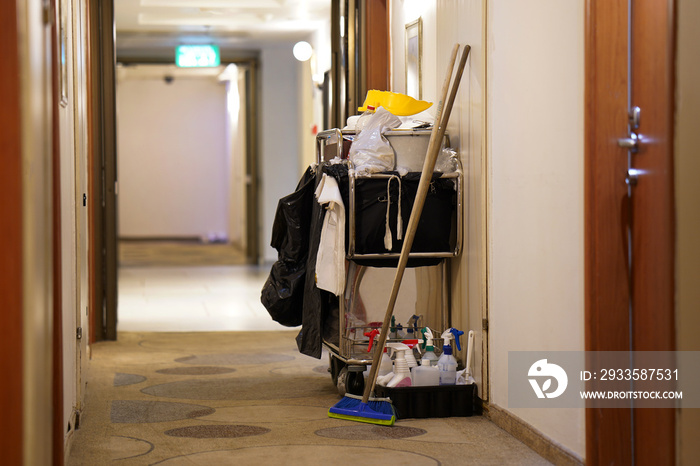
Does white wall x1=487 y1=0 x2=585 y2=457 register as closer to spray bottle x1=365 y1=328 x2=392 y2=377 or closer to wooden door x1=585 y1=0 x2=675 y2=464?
wooden door x1=585 y1=0 x2=675 y2=464

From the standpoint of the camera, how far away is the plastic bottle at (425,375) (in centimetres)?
320

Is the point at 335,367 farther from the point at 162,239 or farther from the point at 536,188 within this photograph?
the point at 162,239

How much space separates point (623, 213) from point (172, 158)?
13752 mm

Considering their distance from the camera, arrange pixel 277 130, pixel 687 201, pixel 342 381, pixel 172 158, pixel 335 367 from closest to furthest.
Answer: pixel 687 201 < pixel 342 381 < pixel 335 367 < pixel 277 130 < pixel 172 158

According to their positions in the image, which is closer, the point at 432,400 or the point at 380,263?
the point at 432,400

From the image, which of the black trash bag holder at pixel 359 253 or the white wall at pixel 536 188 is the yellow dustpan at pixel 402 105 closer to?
the black trash bag holder at pixel 359 253

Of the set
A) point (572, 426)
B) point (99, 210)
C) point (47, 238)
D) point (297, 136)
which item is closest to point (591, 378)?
point (572, 426)

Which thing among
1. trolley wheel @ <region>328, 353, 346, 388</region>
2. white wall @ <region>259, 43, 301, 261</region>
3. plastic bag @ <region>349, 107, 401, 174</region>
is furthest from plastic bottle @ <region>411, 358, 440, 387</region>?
white wall @ <region>259, 43, 301, 261</region>

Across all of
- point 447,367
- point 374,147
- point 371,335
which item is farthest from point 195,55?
point 447,367

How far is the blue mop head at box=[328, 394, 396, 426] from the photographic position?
10.0ft

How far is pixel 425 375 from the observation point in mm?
3205

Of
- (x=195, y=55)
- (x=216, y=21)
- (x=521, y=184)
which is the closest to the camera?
(x=521, y=184)

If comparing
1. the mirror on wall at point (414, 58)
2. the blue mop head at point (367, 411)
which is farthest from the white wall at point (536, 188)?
the mirror on wall at point (414, 58)

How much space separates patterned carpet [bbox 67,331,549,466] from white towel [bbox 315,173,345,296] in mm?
515
